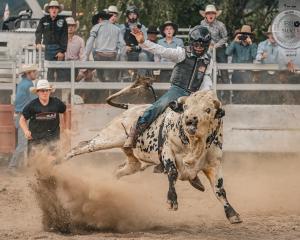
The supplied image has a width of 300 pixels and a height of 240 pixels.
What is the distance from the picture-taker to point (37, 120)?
1300cm

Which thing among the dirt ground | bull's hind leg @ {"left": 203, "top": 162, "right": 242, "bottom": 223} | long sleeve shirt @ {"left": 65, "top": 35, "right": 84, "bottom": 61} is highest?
long sleeve shirt @ {"left": 65, "top": 35, "right": 84, "bottom": 61}

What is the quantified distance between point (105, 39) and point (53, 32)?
2.62ft

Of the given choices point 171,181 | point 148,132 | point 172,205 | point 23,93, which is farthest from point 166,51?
point 23,93

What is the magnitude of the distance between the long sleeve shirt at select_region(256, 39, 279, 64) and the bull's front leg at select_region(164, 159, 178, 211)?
6.59 meters

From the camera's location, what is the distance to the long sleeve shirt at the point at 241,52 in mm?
15625

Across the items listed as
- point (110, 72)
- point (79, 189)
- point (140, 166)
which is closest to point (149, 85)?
point (140, 166)

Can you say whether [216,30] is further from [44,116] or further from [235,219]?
[235,219]

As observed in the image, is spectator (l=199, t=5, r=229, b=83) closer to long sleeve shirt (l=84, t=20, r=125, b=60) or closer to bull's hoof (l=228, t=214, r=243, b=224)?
long sleeve shirt (l=84, t=20, r=125, b=60)

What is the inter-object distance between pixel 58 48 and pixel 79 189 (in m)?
5.90

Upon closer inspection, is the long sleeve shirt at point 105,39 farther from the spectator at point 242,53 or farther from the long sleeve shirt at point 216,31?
the spectator at point 242,53

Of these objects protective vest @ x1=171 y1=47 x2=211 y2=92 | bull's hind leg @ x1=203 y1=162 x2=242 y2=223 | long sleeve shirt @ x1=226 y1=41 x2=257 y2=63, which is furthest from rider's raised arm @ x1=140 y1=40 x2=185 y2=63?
long sleeve shirt @ x1=226 y1=41 x2=257 y2=63

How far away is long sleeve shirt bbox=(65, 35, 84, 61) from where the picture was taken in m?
15.7

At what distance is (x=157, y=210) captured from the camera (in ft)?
34.1

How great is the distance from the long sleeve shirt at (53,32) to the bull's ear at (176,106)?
621cm
